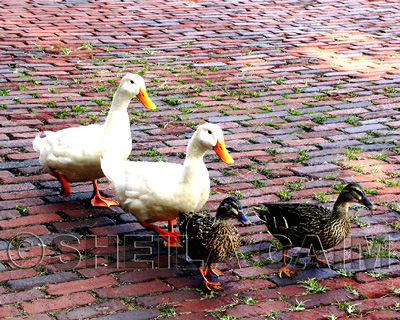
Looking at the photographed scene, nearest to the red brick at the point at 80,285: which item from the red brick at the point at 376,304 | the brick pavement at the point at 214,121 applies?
the brick pavement at the point at 214,121

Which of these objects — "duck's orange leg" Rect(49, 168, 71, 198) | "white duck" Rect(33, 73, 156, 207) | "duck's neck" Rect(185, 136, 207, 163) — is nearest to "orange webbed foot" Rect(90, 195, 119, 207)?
"white duck" Rect(33, 73, 156, 207)

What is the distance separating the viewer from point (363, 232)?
12.8 ft

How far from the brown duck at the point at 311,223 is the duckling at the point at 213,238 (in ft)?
0.92

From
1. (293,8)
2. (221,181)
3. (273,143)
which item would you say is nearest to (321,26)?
(293,8)

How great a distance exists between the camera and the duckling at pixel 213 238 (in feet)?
10.7

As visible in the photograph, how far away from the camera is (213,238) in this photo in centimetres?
329

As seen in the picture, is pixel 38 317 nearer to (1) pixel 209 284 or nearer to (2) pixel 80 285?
(2) pixel 80 285

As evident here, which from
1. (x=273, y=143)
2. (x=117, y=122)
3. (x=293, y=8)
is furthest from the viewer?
(x=293, y=8)

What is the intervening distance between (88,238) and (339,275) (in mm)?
1503

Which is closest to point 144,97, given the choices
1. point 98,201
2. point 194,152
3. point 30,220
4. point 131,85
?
point 131,85

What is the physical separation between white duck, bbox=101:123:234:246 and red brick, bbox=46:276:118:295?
0.50m

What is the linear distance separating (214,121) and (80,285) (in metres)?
2.64

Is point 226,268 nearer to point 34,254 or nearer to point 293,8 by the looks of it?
point 34,254

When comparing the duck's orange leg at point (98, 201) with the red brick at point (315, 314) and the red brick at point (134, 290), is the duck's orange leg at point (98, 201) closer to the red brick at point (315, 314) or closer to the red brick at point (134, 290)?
the red brick at point (134, 290)
